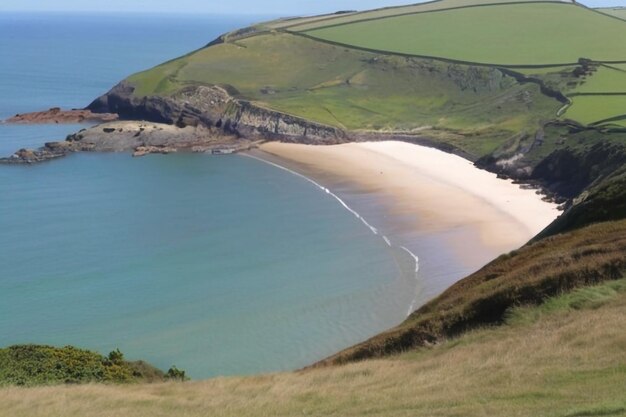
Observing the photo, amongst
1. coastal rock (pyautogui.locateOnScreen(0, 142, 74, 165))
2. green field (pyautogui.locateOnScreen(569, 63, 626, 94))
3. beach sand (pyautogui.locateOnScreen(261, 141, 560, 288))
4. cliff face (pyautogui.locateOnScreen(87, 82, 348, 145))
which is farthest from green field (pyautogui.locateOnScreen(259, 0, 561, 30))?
coastal rock (pyautogui.locateOnScreen(0, 142, 74, 165))

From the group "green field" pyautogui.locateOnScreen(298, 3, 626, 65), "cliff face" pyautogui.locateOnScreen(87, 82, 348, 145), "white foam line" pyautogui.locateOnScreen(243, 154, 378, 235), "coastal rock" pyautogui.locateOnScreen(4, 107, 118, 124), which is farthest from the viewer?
"green field" pyautogui.locateOnScreen(298, 3, 626, 65)

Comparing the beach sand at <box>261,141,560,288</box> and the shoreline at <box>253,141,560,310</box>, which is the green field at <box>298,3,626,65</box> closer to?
the beach sand at <box>261,141,560,288</box>

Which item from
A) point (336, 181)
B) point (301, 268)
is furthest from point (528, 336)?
point (336, 181)

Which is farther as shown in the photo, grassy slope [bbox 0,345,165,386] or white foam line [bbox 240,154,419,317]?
white foam line [bbox 240,154,419,317]

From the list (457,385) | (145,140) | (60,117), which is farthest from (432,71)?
(457,385)

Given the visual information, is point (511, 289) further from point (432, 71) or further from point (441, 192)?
point (432, 71)

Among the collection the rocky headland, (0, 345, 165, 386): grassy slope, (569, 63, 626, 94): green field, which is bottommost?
(0, 345, 165, 386): grassy slope
